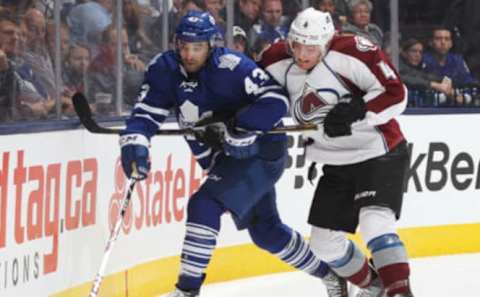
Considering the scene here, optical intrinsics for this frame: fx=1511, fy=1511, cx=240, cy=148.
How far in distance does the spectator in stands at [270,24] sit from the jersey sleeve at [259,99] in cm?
A: 227

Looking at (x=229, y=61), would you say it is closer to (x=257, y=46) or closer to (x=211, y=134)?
(x=211, y=134)

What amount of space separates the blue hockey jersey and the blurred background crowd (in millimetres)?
438

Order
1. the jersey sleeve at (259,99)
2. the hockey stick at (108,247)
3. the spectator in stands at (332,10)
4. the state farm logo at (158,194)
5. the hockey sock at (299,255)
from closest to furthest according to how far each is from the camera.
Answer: the hockey stick at (108,247) → the jersey sleeve at (259,99) → the hockey sock at (299,255) → the state farm logo at (158,194) → the spectator in stands at (332,10)

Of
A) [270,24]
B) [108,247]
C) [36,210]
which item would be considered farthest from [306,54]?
[270,24]

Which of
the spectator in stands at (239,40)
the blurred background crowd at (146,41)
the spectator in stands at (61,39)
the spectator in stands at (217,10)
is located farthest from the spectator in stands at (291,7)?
the spectator in stands at (61,39)

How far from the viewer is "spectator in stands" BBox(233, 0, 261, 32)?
25.6 ft

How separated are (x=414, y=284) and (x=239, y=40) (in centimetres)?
165

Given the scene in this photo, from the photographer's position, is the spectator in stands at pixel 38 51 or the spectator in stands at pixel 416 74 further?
the spectator in stands at pixel 416 74

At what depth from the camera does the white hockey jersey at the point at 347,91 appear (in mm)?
5496

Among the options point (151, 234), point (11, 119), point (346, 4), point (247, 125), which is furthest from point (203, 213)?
point (346, 4)

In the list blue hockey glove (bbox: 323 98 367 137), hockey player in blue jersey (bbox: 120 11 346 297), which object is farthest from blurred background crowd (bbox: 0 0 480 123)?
blue hockey glove (bbox: 323 98 367 137)

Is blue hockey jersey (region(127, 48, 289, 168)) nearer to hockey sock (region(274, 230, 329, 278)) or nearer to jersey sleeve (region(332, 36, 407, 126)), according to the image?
jersey sleeve (region(332, 36, 407, 126))

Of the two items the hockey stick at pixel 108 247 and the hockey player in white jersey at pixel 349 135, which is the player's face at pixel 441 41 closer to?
the hockey player in white jersey at pixel 349 135

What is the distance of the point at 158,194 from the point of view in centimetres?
682
